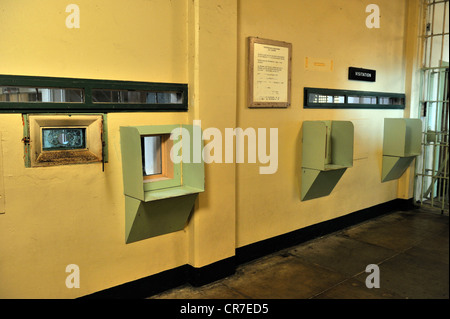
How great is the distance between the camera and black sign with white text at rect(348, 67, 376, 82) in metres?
4.62

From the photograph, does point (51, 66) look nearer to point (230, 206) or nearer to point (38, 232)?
point (38, 232)

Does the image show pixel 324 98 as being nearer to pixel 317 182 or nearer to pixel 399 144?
Answer: pixel 317 182

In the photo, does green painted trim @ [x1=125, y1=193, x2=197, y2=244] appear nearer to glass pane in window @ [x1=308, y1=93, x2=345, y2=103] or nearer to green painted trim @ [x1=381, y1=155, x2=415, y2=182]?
glass pane in window @ [x1=308, y1=93, x2=345, y2=103]

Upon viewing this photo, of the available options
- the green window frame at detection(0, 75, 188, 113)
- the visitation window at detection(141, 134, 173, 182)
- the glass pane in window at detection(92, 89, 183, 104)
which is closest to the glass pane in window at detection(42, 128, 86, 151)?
the green window frame at detection(0, 75, 188, 113)

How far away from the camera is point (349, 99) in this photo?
4676 millimetres

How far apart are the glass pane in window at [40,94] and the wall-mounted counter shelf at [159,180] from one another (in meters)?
0.39

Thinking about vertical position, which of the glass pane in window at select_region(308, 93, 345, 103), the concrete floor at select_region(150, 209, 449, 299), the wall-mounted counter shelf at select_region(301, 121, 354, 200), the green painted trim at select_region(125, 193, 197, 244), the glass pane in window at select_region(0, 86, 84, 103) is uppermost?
the glass pane in window at select_region(308, 93, 345, 103)

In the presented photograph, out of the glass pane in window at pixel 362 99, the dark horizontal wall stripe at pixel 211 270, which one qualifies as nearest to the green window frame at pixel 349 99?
the glass pane in window at pixel 362 99

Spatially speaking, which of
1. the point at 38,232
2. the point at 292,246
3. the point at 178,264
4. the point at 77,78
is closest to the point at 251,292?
the point at 178,264

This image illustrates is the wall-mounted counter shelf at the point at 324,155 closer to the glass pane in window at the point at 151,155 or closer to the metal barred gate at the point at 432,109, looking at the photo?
the glass pane in window at the point at 151,155

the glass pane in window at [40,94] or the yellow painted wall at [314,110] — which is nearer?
the glass pane in window at [40,94]

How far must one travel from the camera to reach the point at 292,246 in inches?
167

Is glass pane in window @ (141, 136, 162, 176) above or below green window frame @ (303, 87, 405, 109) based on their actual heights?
below

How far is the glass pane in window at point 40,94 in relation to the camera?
2.34 metres
